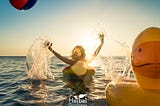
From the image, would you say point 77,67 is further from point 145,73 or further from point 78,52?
point 145,73

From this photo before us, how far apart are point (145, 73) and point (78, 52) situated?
9.53ft

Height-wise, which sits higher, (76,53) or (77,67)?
(76,53)

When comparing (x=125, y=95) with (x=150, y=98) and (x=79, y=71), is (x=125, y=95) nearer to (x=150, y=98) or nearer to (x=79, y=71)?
(x=150, y=98)

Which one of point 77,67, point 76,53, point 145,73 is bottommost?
point 145,73

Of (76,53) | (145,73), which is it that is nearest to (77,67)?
(76,53)

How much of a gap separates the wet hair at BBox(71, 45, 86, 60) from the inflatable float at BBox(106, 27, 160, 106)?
7.70 ft

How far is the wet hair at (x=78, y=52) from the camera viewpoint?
348 inches

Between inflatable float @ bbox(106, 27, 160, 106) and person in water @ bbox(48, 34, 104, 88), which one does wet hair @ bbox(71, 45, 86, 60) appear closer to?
person in water @ bbox(48, 34, 104, 88)

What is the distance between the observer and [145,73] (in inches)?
247

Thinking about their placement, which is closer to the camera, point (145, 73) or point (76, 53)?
point (145, 73)

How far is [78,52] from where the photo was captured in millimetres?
8844

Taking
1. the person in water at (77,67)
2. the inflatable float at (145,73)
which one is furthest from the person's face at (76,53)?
the inflatable float at (145,73)

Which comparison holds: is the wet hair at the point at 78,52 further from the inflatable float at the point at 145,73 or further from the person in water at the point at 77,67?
the inflatable float at the point at 145,73

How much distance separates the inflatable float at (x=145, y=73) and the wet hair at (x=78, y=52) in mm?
2346
